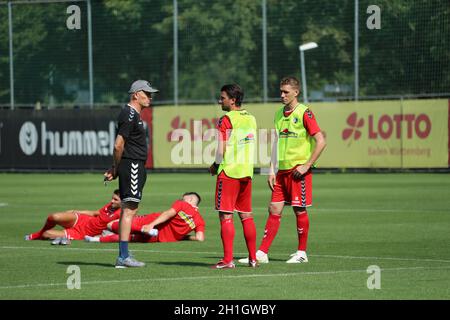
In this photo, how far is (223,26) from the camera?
44.2 meters

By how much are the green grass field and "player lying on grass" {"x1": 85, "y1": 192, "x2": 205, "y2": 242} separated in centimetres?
25

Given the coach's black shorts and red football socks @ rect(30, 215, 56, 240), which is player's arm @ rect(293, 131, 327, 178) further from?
red football socks @ rect(30, 215, 56, 240)

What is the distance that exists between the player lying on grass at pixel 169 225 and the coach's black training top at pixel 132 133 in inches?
137

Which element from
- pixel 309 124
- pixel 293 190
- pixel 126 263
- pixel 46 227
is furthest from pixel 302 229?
pixel 46 227

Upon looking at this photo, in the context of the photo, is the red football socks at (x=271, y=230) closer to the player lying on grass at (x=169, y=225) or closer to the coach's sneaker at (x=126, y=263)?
the coach's sneaker at (x=126, y=263)

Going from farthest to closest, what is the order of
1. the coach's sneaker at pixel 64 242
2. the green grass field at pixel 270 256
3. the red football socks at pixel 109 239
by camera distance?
the red football socks at pixel 109 239 < the coach's sneaker at pixel 64 242 < the green grass field at pixel 270 256

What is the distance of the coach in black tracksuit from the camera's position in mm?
13039

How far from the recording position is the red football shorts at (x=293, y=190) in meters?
13.7

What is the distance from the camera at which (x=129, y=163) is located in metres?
13.1

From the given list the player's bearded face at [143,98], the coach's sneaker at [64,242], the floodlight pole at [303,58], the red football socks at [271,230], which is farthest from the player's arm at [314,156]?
the floodlight pole at [303,58]

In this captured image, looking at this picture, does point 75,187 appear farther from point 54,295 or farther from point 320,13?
point 54,295

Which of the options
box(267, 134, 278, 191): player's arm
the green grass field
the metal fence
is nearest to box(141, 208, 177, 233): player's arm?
the green grass field

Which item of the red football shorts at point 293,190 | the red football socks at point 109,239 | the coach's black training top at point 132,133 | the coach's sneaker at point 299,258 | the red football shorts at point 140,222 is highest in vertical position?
the coach's black training top at point 132,133
